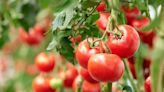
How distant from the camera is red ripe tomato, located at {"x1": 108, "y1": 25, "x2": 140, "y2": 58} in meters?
1.02

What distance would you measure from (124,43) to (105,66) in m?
0.07

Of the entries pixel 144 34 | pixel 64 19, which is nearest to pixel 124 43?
pixel 64 19

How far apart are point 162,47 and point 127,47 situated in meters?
0.29

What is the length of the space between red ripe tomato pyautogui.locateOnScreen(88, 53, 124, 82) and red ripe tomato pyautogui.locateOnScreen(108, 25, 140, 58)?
17 mm

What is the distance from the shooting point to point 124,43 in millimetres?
1035

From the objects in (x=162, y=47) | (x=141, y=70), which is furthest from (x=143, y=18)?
(x=162, y=47)

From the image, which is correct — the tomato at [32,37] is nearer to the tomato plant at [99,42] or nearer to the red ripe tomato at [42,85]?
the tomato plant at [99,42]

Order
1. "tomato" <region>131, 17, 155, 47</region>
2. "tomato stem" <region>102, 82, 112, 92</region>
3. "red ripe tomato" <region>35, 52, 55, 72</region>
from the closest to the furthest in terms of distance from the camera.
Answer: "tomato stem" <region>102, 82, 112, 92</region> < "tomato" <region>131, 17, 155, 47</region> < "red ripe tomato" <region>35, 52, 55, 72</region>

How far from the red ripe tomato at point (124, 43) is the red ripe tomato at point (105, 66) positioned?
0.6 inches

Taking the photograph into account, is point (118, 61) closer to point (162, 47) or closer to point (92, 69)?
point (92, 69)

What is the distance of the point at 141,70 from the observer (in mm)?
1431

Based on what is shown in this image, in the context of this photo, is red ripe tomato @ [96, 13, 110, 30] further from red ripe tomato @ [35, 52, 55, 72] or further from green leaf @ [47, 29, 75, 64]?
red ripe tomato @ [35, 52, 55, 72]

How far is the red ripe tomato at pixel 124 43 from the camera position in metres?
1.02

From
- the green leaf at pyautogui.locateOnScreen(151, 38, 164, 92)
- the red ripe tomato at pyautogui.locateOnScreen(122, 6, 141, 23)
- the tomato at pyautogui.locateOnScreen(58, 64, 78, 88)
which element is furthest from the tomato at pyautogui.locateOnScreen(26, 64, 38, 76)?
the green leaf at pyautogui.locateOnScreen(151, 38, 164, 92)
